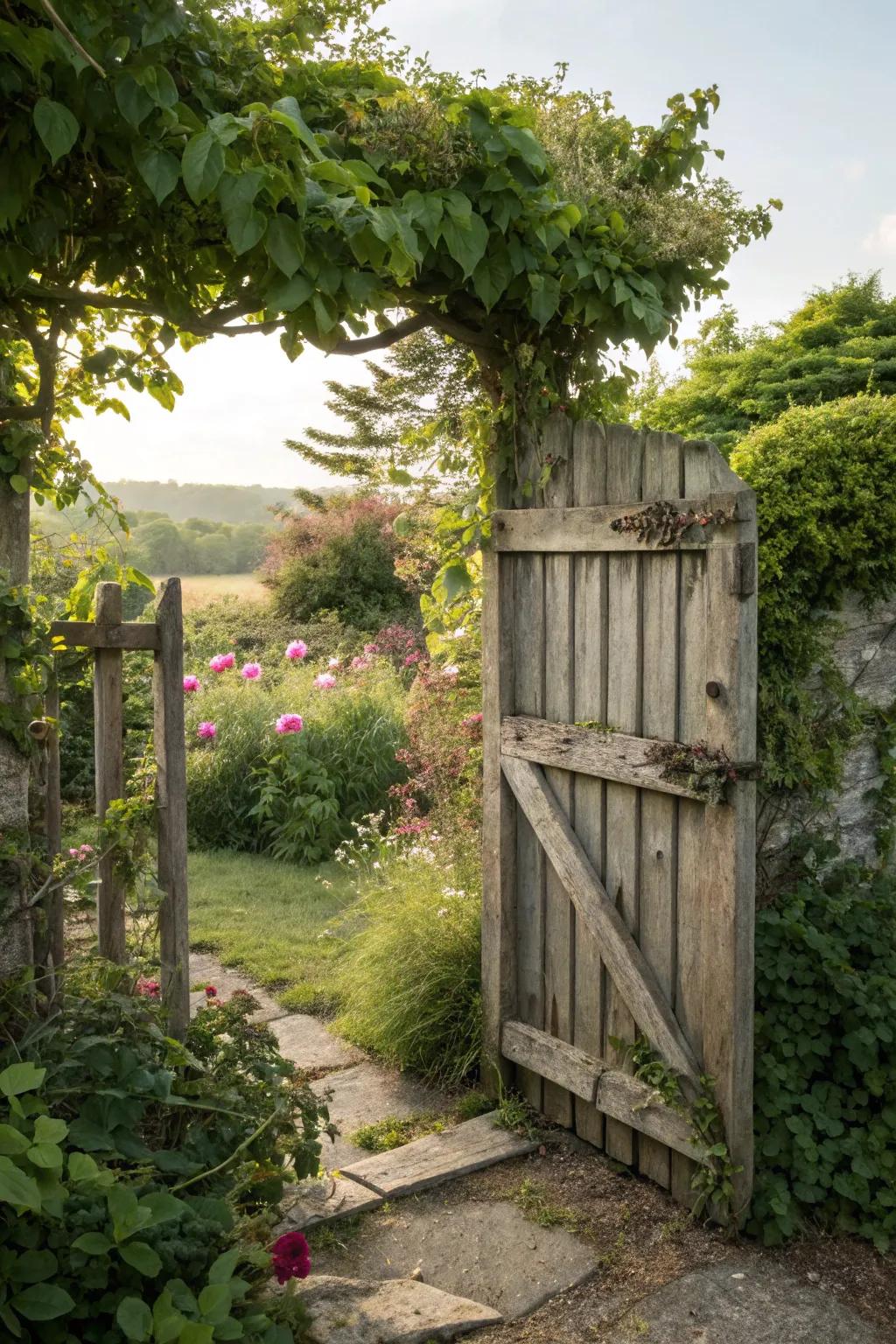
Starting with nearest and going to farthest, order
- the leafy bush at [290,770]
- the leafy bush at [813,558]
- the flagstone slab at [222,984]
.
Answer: the leafy bush at [813,558] → the flagstone slab at [222,984] → the leafy bush at [290,770]

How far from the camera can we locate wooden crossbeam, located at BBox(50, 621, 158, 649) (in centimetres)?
342

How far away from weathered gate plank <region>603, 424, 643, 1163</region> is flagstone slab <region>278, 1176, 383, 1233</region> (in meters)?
0.90

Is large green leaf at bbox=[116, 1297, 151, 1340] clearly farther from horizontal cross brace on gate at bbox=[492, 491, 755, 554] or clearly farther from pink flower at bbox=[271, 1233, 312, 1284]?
horizontal cross brace on gate at bbox=[492, 491, 755, 554]

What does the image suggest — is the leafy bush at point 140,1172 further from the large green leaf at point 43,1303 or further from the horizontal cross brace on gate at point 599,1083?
the horizontal cross brace on gate at point 599,1083

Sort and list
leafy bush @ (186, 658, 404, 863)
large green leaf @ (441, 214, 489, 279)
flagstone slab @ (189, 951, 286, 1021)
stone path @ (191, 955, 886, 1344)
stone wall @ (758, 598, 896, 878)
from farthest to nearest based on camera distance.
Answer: leafy bush @ (186, 658, 404, 863) → flagstone slab @ (189, 951, 286, 1021) → stone wall @ (758, 598, 896, 878) → large green leaf @ (441, 214, 489, 279) → stone path @ (191, 955, 886, 1344)

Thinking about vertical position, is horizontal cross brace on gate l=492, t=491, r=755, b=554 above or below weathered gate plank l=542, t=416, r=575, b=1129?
above

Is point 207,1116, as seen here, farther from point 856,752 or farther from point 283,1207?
point 856,752

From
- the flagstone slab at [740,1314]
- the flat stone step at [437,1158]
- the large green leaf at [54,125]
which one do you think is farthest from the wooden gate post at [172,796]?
the flagstone slab at [740,1314]

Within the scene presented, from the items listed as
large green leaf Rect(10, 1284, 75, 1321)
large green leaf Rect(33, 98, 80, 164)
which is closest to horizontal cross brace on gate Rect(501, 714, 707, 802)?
large green leaf Rect(10, 1284, 75, 1321)

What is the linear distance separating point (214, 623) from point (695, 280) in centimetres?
1320

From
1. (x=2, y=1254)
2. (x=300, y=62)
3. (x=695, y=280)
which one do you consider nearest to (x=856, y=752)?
(x=695, y=280)

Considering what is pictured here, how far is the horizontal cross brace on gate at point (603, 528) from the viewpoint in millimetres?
3188

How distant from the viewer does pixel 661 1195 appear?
141 inches

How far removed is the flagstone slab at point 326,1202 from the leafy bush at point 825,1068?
127 cm
